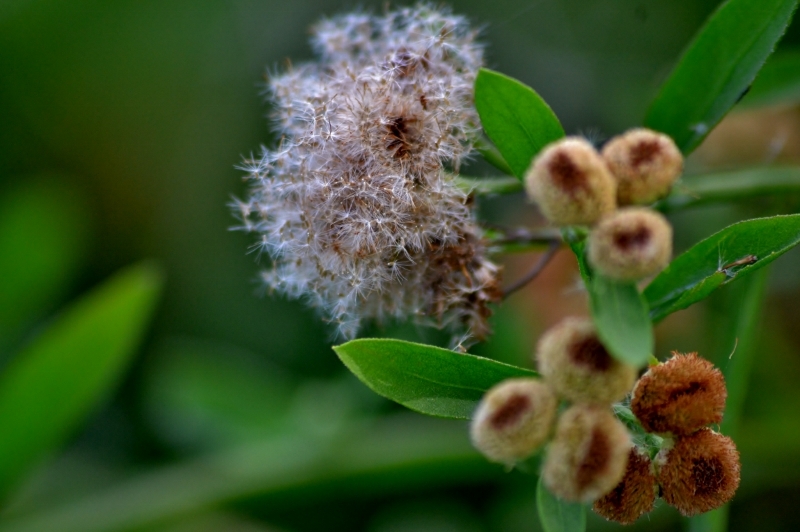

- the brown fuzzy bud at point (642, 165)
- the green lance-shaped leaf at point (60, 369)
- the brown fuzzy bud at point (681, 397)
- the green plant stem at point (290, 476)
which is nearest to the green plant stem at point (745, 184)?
the brown fuzzy bud at point (642, 165)

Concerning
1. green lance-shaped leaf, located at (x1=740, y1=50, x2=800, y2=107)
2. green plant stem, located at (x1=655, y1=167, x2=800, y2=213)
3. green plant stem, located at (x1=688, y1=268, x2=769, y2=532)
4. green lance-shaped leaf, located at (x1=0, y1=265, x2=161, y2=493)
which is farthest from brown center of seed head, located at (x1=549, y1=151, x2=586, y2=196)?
green lance-shaped leaf, located at (x1=0, y1=265, x2=161, y2=493)

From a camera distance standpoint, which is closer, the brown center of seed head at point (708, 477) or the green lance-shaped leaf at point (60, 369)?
the brown center of seed head at point (708, 477)

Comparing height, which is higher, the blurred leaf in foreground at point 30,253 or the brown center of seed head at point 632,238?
the brown center of seed head at point 632,238

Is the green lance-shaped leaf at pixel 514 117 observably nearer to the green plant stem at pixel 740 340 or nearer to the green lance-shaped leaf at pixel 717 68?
the green lance-shaped leaf at pixel 717 68

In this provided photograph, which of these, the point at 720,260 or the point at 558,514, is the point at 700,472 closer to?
the point at 558,514

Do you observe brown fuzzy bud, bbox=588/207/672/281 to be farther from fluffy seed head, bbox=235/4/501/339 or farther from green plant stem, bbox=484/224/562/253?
green plant stem, bbox=484/224/562/253

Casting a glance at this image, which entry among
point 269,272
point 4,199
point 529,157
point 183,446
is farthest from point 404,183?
point 4,199
